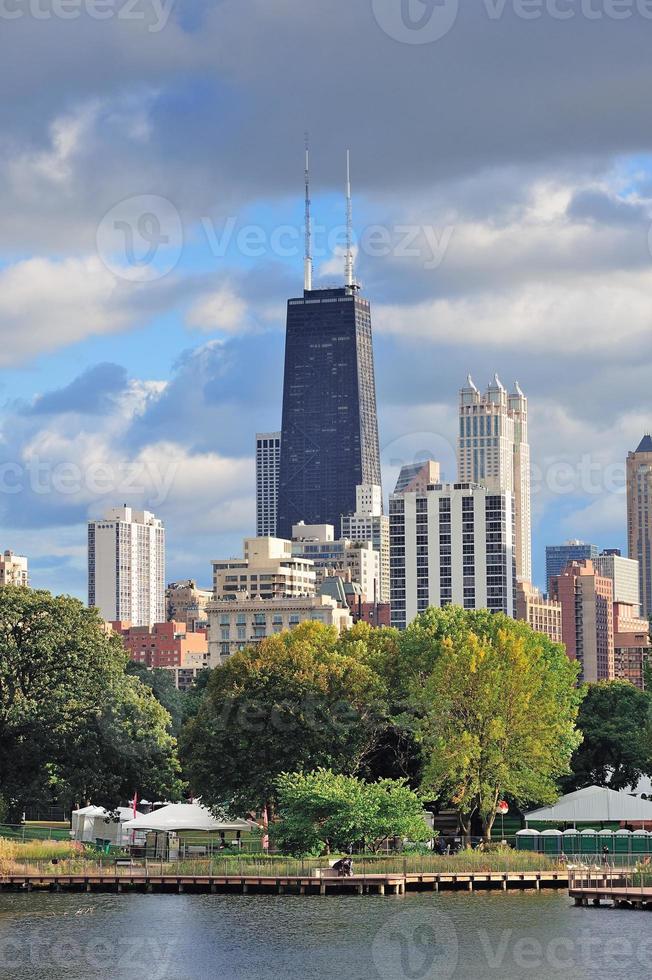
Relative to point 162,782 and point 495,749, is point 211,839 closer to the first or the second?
point 162,782

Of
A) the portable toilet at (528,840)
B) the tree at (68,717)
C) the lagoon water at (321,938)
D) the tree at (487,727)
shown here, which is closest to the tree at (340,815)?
the portable toilet at (528,840)

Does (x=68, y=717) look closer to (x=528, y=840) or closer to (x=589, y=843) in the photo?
(x=528, y=840)

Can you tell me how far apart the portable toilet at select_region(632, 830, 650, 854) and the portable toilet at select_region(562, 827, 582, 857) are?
8.36 ft

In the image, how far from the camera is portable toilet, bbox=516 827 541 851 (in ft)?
274

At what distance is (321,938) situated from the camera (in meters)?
62.8

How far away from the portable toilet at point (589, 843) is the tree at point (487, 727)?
6.07 meters

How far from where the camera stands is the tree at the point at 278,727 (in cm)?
8762

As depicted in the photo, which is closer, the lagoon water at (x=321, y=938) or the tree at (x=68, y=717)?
the lagoon water at (x=321, y=938)

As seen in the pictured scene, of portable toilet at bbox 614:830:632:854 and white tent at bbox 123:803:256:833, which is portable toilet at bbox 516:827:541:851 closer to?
portable toilet at bbox 614:830:632:854

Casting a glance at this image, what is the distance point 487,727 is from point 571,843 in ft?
24.9

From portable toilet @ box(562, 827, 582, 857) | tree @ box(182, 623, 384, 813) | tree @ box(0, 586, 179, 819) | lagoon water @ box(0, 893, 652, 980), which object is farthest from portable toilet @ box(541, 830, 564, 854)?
tree @ box(0, 586, 179, 819)

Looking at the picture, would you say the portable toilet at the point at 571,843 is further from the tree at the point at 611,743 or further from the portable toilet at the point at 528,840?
the tree at the point at 611,743

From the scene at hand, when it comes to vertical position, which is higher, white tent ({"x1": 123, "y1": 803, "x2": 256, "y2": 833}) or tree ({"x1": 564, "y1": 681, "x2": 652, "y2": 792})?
tree ({"x1": 564, "y1": 681, "x2": 652, "y2": 792})

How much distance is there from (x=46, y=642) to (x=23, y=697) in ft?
10.7
